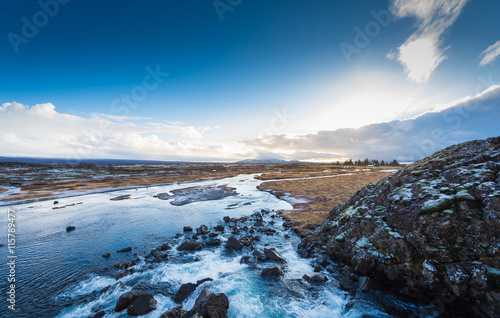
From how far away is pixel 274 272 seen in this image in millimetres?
16234

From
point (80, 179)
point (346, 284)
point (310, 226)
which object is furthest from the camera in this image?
point (80, 179)

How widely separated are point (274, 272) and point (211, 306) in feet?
21.3

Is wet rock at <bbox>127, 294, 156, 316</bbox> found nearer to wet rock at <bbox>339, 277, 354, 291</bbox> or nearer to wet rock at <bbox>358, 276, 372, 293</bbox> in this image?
wet rock at <bbox>339, 277, 354, 291</bbox>

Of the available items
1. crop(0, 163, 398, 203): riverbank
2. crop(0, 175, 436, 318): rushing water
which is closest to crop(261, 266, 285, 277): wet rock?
crop(0, 175, 436, 318): rushing water

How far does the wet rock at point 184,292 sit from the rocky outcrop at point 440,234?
1308 cm

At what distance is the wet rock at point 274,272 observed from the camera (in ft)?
53.0

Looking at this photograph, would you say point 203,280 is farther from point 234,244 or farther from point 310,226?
point 310,226

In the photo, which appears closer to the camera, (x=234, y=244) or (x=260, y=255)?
(x=260, y=255)

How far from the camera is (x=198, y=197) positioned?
166ft

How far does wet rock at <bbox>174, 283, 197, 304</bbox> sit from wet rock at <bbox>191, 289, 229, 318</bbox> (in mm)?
2299

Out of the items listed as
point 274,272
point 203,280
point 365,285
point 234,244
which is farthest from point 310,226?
point 203,280

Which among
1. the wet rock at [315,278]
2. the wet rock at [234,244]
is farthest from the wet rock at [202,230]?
the wet rock at [315,278]

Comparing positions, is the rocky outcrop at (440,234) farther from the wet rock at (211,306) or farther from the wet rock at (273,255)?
the wet rock at (211,306)

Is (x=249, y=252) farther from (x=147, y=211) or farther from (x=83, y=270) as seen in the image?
(x=147, y=211)
